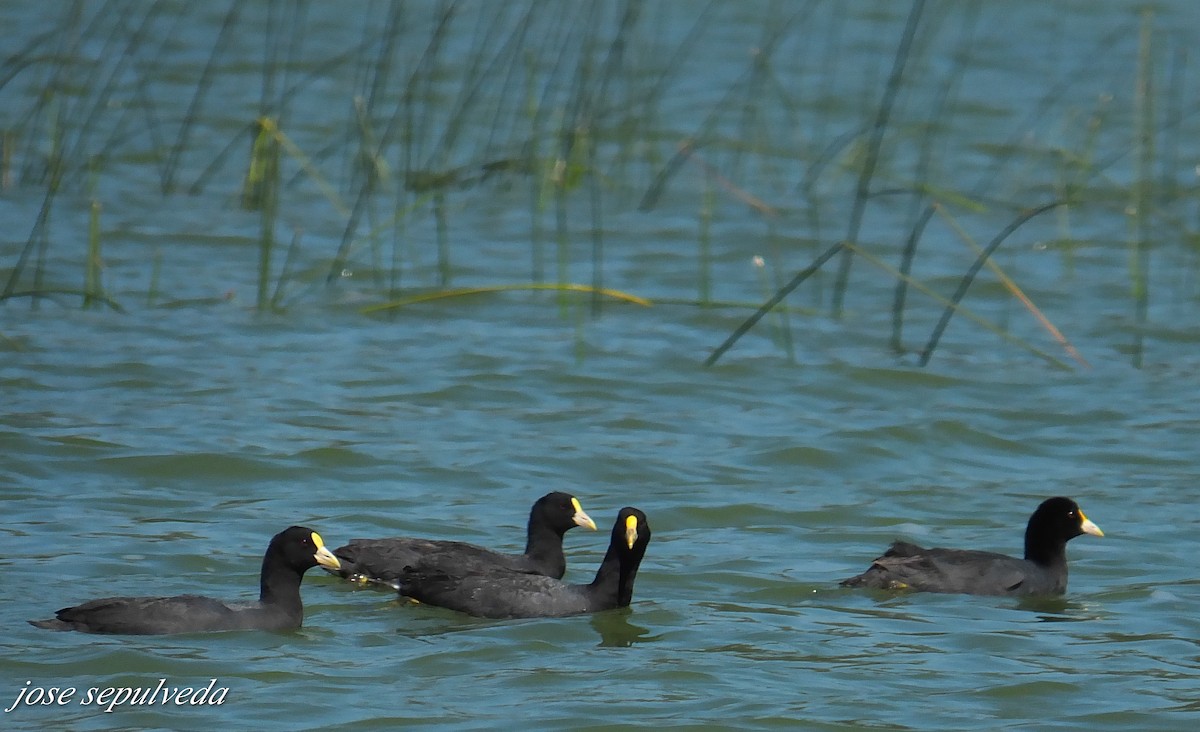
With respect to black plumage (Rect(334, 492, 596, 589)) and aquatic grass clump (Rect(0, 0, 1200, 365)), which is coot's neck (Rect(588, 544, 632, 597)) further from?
aquatic grass clump (Rect(0, 0, 1200, 365))

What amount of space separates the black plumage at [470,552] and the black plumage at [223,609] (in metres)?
0.40

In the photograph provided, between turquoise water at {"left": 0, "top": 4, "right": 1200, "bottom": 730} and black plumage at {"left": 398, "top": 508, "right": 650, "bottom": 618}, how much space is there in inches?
4.1

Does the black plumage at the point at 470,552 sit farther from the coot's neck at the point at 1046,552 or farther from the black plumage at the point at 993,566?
the coot's neck at the point at 1046,552

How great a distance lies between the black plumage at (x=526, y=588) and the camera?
7.85 meters

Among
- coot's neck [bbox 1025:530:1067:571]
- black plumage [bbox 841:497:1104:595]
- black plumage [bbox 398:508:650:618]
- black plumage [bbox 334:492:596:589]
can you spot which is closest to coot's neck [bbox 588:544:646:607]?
black plumage [bbox 398:508:650:618]

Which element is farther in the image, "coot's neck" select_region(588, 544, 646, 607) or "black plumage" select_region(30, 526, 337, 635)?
"coot's neck" select_region(588, 544, 646, 607)

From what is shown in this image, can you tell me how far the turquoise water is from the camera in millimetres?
6879

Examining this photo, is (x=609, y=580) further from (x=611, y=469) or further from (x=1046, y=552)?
(x=611, y=469)

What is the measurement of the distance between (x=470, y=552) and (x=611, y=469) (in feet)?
7.00

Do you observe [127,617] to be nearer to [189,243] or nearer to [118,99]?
[189,243]

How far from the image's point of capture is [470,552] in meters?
8.22

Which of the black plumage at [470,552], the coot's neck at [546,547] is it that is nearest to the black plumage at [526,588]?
the black plumage at [470,552]

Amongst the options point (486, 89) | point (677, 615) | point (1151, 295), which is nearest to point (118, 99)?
point (486, 89)

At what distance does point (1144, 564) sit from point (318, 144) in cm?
1039
